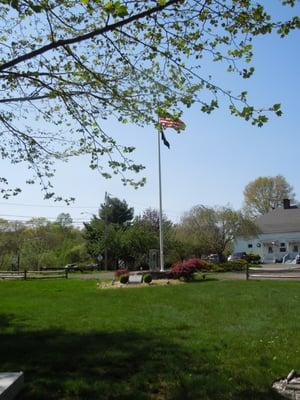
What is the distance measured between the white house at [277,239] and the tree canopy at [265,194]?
11.0 meters

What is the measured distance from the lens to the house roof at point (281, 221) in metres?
73.8

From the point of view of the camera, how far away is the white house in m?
73.1

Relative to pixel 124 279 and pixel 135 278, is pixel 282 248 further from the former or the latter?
pixel 124 279

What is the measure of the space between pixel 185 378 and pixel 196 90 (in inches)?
168

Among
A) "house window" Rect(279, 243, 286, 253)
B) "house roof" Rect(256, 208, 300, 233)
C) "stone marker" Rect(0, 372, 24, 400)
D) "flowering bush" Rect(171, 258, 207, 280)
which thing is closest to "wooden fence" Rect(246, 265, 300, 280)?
"flowering bush" Rect(171, 258, 207, 280)

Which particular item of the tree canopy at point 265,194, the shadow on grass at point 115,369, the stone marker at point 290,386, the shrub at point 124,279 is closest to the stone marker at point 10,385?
the shadow on grass at point 115,369

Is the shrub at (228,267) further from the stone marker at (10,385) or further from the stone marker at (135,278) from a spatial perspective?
the stone marker at (10,385)

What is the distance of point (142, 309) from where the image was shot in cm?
1478

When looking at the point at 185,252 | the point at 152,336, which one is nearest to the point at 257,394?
the point at 152,336

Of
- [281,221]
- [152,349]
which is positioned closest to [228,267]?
[152,349]

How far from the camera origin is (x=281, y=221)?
7612 cm

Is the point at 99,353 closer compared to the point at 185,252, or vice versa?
the point at 99,353

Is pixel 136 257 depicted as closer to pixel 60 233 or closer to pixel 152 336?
pixel 60 233

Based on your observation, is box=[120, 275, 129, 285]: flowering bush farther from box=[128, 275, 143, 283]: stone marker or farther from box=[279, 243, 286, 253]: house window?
box=[279, 243, 286, 253]: house window
